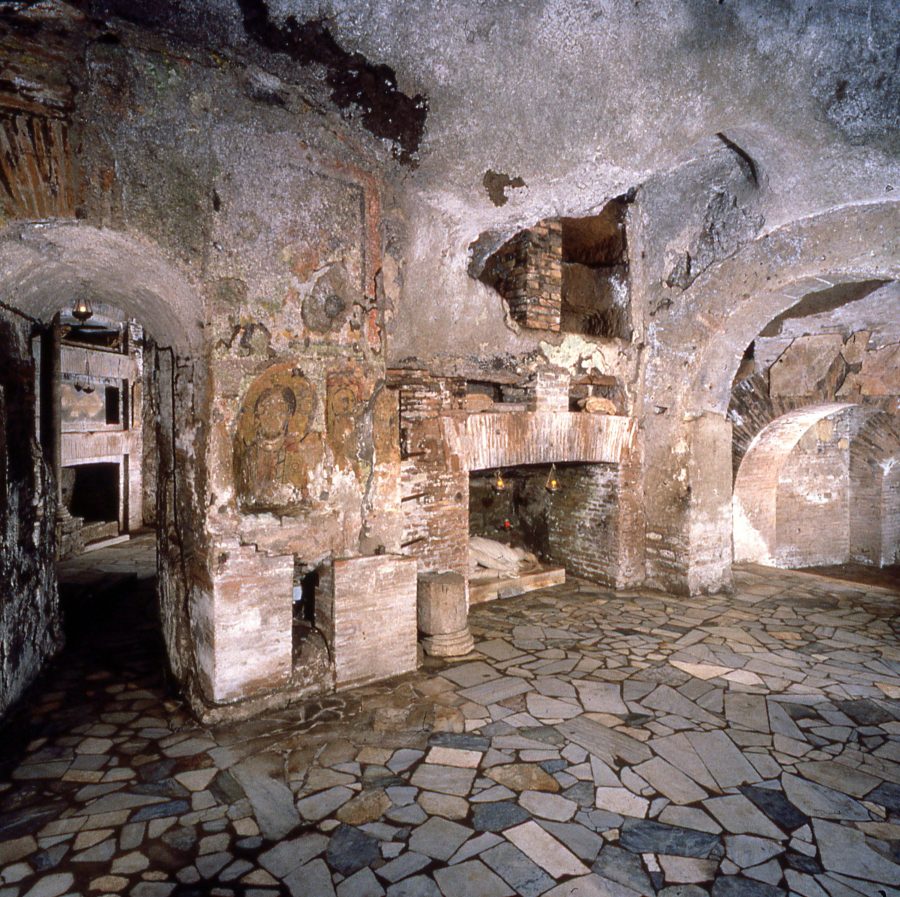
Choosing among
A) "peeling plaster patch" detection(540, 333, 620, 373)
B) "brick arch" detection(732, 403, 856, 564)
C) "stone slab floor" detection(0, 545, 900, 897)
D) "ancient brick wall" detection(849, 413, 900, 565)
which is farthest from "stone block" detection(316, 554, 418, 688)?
"ancient brick wall" detection(849, 413, 900, 565)

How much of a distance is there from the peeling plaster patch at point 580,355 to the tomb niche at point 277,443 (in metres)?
2.96

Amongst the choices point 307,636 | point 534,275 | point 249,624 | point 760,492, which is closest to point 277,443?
point 249,624

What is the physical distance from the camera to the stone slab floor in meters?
2.56

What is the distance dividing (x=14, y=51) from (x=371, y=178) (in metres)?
2.08

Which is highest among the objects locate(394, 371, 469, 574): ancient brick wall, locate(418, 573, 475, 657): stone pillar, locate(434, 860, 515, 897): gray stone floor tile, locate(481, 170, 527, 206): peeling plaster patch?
locate(481, 170, 527, 206): peeling plaster patch

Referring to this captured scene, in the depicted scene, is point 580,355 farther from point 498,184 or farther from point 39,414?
point 39,414

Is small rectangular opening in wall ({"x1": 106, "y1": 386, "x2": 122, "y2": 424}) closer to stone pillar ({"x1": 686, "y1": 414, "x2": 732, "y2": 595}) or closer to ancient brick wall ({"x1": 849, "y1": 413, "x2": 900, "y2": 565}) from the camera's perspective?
stone pillar ({"x1": 686, "y1": 414, "x2": 732, "y2": 595})

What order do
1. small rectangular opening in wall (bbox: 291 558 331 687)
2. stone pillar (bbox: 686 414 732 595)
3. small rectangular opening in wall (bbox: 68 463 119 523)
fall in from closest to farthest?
small rectangular opening in wall (bbox: 291 558 331 687)
stone pillar (bbox: 686 414 732 595)
small rectangular opening in wall (bbox: 68 463 119 523)

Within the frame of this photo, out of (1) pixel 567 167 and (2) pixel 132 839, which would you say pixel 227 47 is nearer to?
(1) pixel 567 167

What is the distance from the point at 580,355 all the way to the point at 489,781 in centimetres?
444

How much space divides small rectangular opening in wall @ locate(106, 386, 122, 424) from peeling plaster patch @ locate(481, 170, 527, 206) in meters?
9.00

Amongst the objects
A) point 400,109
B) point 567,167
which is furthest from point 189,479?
point 567,167

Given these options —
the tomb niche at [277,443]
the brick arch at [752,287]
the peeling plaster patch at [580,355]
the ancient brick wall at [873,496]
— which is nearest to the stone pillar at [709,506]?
the brick arch at [752,287]

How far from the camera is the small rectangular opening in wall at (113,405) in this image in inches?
438
